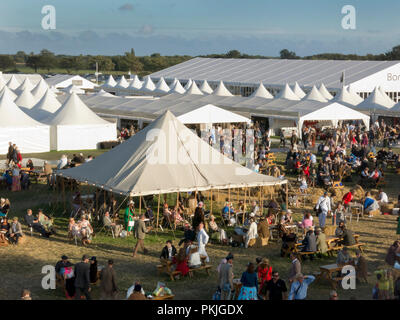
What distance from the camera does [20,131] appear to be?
29.2 metres

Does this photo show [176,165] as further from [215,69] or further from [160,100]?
[215,69]

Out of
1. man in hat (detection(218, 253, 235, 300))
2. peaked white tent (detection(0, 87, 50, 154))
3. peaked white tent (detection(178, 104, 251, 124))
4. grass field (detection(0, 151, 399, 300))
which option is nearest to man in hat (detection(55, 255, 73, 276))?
grass field (detection(0, 151, 399, 300))

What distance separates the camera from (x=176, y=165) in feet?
52.9

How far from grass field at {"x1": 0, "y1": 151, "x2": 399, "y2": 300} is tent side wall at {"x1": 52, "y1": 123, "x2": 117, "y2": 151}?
1291 cm

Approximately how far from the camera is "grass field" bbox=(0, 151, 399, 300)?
1130 centimetres

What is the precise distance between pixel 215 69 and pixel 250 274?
179 ft

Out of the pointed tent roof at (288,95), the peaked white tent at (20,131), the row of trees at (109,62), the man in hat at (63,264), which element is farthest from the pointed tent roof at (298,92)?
the row of trees at (109,62)

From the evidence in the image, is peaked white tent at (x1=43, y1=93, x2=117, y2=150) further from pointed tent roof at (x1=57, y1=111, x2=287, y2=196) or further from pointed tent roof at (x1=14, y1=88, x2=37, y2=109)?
pointed tent roof at (x1=57, y1=111, x2=287, y2=196)

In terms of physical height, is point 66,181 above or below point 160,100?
below

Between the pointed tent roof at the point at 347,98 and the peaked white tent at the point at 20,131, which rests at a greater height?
the pointed tent roof at the point at 347,98

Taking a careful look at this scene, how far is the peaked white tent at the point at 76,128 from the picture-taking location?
30.5 meters

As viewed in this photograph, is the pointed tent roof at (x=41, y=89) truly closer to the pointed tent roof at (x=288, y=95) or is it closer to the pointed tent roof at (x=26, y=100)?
the pointed tent roof at (x=26, y=100)

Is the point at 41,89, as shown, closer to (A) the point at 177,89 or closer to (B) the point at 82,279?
(A) the point at 177,89

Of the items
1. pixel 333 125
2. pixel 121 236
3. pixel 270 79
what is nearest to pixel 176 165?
pixel 121 236
